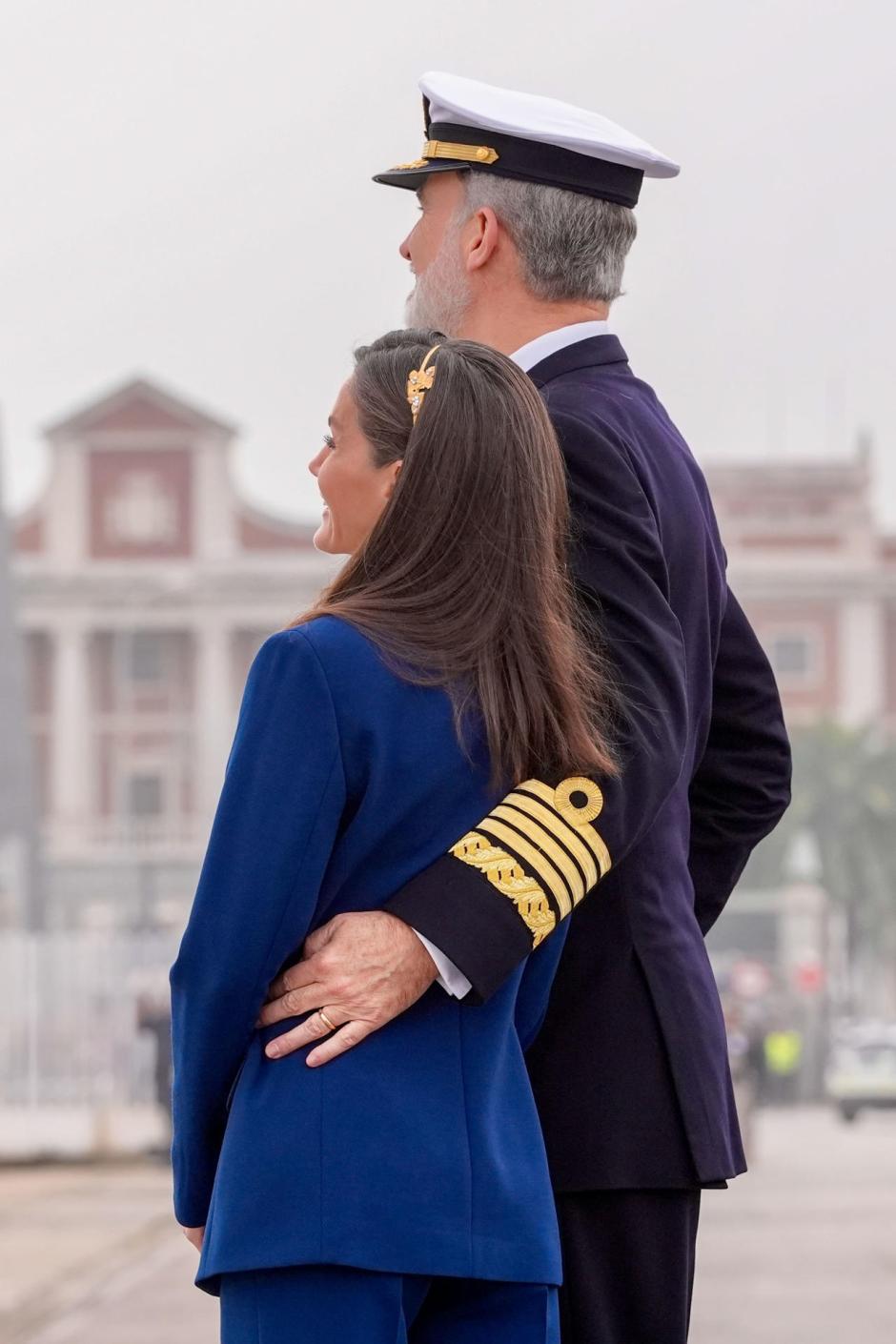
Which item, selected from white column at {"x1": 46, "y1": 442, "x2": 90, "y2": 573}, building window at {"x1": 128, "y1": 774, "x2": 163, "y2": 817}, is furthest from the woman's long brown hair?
building window at {"x1": 128, "y1": 774, "x2": 163, "y2": 817}

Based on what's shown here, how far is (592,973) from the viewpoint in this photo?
7.20 ft

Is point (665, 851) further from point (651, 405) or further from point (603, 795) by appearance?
point (651, 405)

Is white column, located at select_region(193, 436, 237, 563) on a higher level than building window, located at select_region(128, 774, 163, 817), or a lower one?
higher

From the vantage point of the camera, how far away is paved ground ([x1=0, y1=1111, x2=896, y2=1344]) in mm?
8273

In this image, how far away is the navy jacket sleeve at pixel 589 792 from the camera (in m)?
1.96

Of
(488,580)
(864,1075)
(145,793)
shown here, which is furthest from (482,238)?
(145,793)

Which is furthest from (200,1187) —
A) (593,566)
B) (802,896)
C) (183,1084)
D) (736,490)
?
(736,490)

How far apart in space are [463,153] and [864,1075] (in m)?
28.1

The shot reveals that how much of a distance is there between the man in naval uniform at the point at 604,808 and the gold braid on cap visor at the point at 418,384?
0.16 meters

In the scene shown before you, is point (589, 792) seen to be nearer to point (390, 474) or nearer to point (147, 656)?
point (390, 474)

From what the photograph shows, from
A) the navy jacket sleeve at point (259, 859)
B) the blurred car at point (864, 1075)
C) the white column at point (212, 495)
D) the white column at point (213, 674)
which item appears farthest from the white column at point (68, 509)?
the navy jacket sleeve at point (259, 859)

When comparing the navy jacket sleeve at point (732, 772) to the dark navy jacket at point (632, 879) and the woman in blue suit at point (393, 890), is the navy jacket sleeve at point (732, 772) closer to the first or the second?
the dark navy jacket at point (632, 879)

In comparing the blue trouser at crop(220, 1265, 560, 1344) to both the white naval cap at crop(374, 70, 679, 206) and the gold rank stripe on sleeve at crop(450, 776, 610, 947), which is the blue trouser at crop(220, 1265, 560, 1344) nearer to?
the gold rank stripe on sleeve at crop(450, 776, 610, 947)

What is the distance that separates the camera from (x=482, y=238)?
7.70 ft
